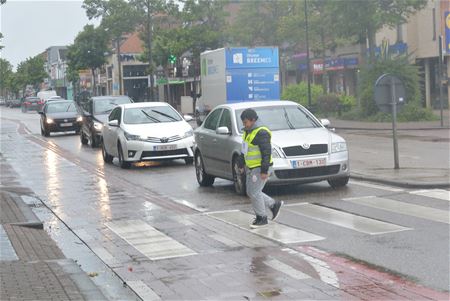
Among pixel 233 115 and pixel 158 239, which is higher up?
pixel 233 115

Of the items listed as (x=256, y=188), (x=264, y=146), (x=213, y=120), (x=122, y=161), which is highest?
(x=213, y=120)

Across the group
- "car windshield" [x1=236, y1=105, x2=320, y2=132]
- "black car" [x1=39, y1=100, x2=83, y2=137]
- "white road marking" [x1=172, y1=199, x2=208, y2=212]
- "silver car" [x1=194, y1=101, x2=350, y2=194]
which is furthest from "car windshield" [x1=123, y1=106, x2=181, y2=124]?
"black car" [x1=39, y1=100, x2=83, y2=137]

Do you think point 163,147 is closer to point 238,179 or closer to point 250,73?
point 238,179

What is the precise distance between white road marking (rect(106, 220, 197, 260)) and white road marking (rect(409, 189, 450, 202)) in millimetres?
4283

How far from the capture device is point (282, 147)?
11.9 meters

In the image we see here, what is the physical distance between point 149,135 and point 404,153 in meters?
6.37

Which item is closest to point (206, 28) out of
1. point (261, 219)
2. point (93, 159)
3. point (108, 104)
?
point (108, 104)

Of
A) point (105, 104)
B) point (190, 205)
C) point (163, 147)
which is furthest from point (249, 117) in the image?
point (105, 104)

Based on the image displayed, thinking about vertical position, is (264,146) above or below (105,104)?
below

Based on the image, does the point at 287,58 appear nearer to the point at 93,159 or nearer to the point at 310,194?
the point at 93,159

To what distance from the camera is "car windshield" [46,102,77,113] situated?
34938 millimetres

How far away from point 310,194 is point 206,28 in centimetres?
4536

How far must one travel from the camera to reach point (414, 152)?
62.4 ft

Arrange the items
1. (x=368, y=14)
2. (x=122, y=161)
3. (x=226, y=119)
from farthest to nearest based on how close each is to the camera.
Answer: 1. (x=368, y=14)
2. (x=122, y=161)
3. (x=226, y=119)
